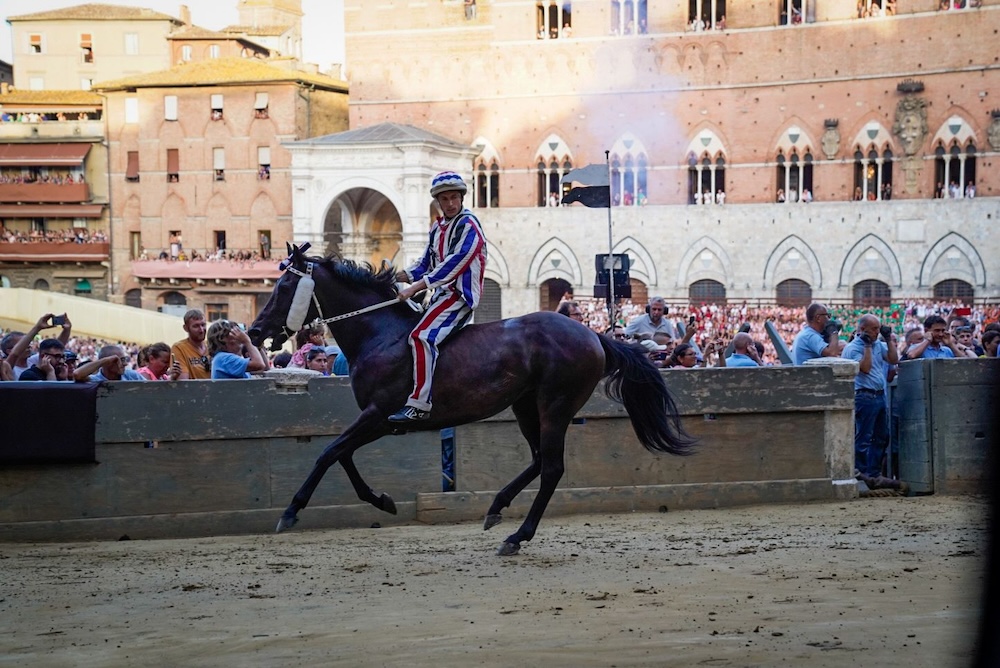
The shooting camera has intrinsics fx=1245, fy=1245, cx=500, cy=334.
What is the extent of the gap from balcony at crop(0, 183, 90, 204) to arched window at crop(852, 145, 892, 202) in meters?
34.8

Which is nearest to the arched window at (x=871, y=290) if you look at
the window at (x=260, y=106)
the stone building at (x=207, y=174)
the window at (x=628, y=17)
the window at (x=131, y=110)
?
the window at (x=628, y=17)

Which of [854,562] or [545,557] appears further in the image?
[545,557]

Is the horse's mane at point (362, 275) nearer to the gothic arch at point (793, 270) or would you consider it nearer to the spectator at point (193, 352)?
the spectator at point (193, 352)

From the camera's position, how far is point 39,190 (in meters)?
58.9

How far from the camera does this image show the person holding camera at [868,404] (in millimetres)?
13383

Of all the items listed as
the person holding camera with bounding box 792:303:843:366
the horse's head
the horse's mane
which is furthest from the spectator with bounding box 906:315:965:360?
the horse's head

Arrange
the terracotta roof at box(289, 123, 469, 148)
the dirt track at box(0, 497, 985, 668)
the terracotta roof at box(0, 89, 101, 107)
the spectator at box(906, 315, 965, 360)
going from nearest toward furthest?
1. the dirt track at box(0, 497, 985, 668)
2. the spectator at box(906, 315, 965, 360)
3. the terracotta roof at box(289, 123, 469, 148)
4. the terracotta roof at box(0, 89, 101, 107)

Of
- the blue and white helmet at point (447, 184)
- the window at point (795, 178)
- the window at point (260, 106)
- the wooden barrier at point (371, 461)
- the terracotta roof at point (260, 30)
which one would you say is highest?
the terracotta roof at point (260, 30)

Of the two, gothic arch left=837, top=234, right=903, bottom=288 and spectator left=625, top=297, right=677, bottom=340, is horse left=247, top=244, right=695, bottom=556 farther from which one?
gothic arch left=837, top=234, right=903, bottom=288

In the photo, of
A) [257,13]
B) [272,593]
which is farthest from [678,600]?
[257,13]

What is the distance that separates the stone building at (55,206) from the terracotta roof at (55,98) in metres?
2.23

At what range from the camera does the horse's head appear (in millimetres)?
10180

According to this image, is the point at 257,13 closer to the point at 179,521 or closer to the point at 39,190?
the point at 39,190

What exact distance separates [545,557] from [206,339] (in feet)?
15.5
